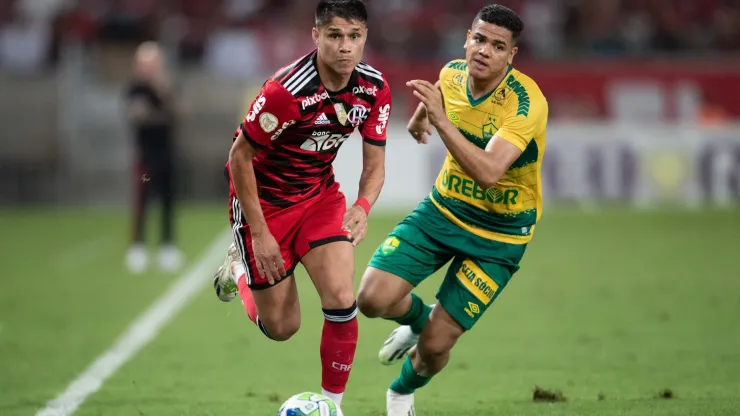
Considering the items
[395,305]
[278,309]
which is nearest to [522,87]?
[395,305]

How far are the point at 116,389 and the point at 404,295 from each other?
2186 millimetres

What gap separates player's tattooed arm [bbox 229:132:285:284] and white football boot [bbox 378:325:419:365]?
1.27m

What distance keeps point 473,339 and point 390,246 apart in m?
2.96

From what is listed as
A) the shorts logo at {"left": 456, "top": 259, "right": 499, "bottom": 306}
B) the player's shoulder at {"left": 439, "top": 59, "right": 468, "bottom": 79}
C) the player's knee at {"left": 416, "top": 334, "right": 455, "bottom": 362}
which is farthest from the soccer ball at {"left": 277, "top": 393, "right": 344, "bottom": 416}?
the player's shoulder at {"left": 439, "top": 59, "right": 468, "bottom": 79}

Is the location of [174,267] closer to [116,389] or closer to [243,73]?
[116,389]

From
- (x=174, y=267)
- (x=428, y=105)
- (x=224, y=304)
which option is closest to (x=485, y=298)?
(x=428, y=105)

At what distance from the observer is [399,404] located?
21.8ft

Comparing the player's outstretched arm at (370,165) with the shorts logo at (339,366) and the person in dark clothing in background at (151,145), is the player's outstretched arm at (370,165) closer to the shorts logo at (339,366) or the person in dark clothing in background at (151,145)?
the shorts logo at (339,366)

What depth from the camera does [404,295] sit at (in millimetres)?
6902

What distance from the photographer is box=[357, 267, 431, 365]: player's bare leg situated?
6.79 m

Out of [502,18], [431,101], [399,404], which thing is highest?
[502,18]

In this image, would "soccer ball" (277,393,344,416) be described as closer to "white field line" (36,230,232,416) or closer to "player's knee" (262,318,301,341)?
"player's knee" (262,318,301,341)

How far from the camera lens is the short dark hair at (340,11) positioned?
20.2ft

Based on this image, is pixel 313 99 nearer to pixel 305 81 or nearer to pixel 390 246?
pixel 305 81
